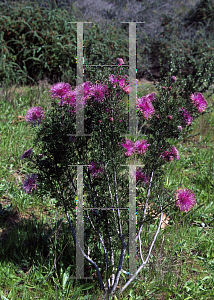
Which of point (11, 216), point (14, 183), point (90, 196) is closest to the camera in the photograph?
point (90, 196)

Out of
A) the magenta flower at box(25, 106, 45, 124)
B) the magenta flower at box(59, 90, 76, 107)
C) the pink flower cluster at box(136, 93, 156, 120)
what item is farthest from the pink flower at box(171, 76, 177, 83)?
the magenta flower at box(25, 106, 45, 124)

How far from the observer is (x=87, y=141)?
1.79 meters

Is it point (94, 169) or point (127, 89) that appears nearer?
point (127, 89)

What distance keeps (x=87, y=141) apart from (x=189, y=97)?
2.16 ft

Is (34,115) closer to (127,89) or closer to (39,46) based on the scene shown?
(127,89)

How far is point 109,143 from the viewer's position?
164cm

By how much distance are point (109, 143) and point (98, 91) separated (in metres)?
0.30

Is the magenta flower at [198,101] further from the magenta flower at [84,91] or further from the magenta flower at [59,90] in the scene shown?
the magenta flower at [59,90]

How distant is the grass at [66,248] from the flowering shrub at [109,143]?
0.30m

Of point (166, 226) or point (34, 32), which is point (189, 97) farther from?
point (34, 32)

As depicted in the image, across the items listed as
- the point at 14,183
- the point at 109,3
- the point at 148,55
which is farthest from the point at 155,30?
the point at 14,183

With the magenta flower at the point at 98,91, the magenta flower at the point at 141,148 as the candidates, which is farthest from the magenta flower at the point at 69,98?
the magenta flower at the point at 141,148

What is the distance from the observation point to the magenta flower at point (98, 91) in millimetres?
1523

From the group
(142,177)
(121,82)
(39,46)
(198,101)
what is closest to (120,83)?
(121,82)
